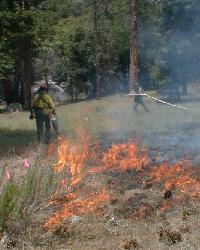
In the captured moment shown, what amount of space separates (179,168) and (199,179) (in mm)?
1057

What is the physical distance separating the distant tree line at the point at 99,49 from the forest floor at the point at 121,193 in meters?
8.81

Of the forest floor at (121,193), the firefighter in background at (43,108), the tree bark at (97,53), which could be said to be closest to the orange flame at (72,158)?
the forest floor at (121,193)

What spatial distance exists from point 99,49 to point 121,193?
28.3 meters

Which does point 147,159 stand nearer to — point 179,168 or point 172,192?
point 179,168

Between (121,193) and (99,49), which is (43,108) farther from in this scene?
(99,49)

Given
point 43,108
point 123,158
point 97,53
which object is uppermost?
point 97,53

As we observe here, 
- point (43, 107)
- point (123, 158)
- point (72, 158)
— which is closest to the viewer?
point (72, 158)

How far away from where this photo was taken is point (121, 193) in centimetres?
951

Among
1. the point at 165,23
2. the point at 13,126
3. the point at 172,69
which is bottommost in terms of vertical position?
the point at 13,126

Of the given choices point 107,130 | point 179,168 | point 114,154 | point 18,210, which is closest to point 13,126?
point 107,130

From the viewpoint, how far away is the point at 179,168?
35.2 ft

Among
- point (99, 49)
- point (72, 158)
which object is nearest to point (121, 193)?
point (72, 158)

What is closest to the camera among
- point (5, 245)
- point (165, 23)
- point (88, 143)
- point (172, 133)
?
point (5, 245)

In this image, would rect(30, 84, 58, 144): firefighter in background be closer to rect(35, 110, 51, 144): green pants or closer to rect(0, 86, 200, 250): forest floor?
rect(35, 110, 51, 144): green pants
